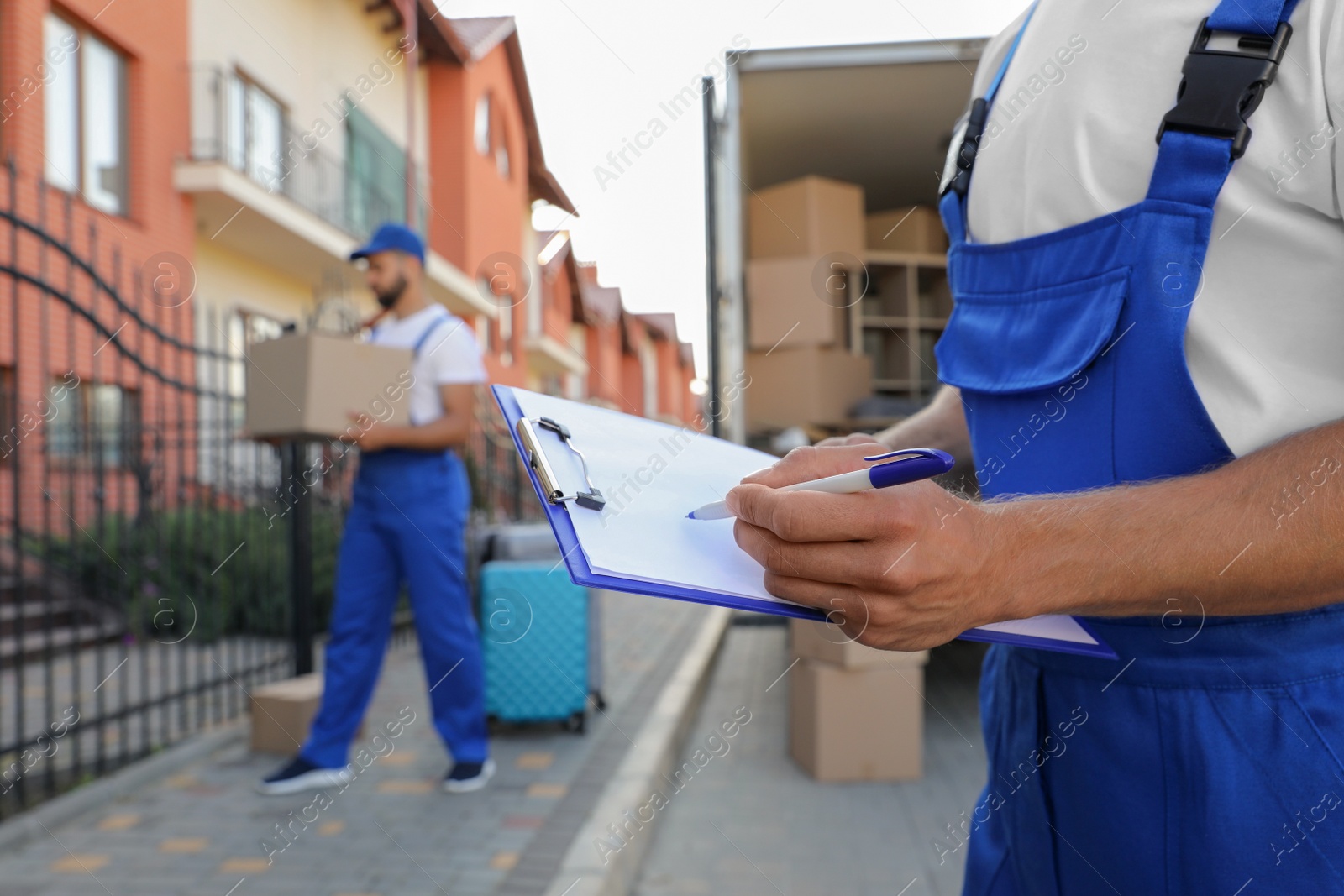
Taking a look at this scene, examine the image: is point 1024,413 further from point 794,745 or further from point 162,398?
point 162,398

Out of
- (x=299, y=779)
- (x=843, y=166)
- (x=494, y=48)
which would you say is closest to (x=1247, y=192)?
(x=299, y=779)

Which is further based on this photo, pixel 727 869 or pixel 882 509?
pixel 727 869

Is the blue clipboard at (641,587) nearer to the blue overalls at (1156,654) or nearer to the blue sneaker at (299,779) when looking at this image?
the blue overalls at (1156,654)

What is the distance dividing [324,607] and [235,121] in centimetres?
765

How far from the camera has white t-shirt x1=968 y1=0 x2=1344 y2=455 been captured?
2.82 feet

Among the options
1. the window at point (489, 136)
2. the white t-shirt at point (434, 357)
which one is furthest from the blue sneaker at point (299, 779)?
the window at point (489, 136)

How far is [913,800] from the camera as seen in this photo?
409 cm

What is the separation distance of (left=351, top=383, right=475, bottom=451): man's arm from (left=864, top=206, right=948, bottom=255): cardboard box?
404 cm

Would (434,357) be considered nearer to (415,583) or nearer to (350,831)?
(415,583)

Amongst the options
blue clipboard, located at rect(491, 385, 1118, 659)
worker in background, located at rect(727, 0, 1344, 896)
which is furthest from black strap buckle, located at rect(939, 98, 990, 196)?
blue clipboard, located at rect(491, 385, 1118, 659)

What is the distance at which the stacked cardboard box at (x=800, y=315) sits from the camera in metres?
5.88

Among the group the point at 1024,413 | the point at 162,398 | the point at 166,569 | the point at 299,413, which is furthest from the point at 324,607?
the point at 1024,413

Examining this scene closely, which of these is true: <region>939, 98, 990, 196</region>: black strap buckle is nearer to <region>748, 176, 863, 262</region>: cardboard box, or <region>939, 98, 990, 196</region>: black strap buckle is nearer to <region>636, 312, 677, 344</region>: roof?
<region>748, 176, 863, 262</region>: cardboard box

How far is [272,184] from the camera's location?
43.2ft
